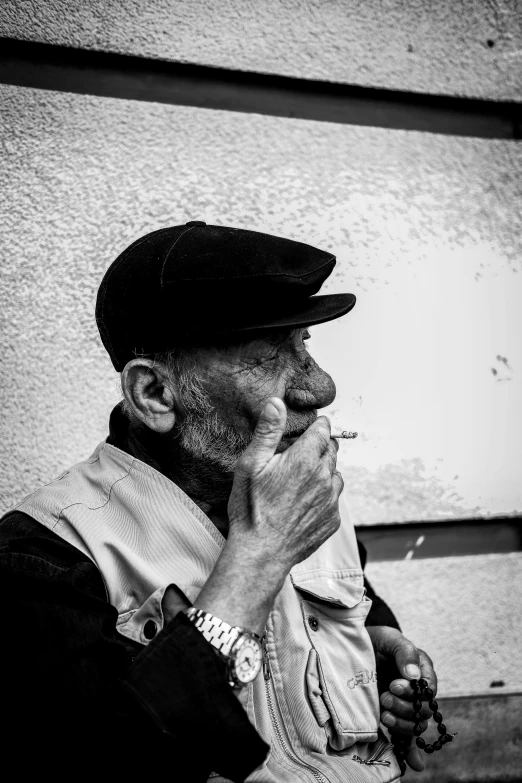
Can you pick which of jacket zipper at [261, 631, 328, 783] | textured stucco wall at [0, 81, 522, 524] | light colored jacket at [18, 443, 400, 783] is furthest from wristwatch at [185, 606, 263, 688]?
textured stucco wall at [0, 81, 522, 524]

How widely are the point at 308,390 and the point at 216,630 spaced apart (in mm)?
608

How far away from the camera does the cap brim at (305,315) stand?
1471mm

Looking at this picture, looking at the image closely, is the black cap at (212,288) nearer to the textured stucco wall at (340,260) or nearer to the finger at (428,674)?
the textured stucco wall at (340,260)

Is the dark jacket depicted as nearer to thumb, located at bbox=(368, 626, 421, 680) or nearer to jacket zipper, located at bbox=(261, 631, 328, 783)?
jacket zipper, located at bbox=(261, 631, 328, 783)

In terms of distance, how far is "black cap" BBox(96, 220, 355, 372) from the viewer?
57.2 inches

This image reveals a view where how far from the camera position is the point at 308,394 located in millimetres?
1585

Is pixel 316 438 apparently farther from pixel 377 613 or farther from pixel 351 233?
pixel 351 233

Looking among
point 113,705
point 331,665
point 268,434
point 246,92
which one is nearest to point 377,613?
point 331,665

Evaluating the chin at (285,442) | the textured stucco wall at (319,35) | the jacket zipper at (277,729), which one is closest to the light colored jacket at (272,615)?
the jacket zipper at (277,729)

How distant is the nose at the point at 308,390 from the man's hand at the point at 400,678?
0.75 meters

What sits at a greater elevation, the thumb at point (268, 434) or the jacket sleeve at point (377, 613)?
the thumb at point (268, 434)

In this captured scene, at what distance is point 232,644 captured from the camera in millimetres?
1213

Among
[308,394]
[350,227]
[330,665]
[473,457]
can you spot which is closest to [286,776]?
[330,665]

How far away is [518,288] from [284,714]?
195 centimetres
